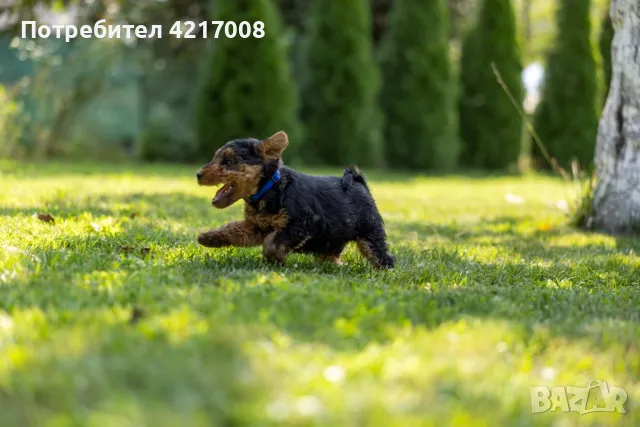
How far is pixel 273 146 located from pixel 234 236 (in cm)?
59

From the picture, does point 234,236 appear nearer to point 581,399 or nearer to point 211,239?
point 211,239

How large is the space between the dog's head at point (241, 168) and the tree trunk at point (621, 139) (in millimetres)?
4304

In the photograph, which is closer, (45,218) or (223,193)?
(223,193)

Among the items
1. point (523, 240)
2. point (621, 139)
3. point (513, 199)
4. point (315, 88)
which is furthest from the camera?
point (315, 88)

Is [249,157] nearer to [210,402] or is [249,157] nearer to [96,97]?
[210,402]

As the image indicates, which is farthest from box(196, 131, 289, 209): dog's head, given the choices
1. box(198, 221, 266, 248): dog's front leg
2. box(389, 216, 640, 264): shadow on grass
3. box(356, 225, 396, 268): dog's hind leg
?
box(389, 216, 640, 264): shadow on grass

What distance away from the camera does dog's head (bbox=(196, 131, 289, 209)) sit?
437cm

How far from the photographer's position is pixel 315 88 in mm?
17688

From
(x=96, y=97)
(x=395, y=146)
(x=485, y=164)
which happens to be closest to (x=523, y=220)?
(x=395, y=146)

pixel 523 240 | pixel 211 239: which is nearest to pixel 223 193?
pixel 211 239

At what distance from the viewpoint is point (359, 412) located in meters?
2.22

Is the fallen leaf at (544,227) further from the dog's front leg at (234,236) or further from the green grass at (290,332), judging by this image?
the dog's front leg at (234,236)

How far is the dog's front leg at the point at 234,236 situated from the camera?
14.8ft

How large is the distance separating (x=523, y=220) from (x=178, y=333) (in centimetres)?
634
